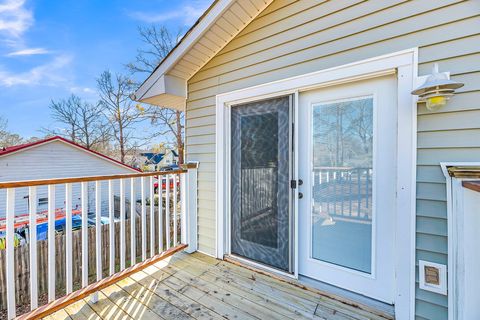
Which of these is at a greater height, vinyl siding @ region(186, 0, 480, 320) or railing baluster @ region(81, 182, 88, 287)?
vinyl siding @ region(186, 0, 480, 320)

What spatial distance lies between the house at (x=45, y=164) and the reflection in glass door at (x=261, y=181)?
32.5 ft

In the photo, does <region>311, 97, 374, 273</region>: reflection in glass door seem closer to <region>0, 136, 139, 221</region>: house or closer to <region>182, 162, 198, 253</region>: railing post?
<region>182, 162, 198, 253</region>: railing post

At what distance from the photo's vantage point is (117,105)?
12.3m

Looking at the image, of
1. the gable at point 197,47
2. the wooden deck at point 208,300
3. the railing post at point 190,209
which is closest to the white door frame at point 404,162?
the wooden deck at point 208,300

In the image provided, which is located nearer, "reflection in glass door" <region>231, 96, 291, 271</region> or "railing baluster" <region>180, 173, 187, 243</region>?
"reflection in glass door" <region>231, 96, 291, 271</region>

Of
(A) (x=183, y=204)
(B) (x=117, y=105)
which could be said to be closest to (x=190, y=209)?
(A) (x=183, y=204)

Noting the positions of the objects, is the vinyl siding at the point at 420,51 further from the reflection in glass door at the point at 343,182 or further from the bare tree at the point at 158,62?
the bare tree at the point at 158,62

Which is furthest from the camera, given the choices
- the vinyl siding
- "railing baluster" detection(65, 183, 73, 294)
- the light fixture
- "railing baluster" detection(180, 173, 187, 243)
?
"railing baluster" detection(180, 173, 187, 243)

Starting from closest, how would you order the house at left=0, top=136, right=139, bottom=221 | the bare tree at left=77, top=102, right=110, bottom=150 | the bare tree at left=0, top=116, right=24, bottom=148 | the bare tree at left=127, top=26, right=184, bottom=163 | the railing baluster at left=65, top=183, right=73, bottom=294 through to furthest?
1. the railing baluster at left=65, top=183, right=73, bottom=294
2. the house at left=0, top=136, right=139, bottom=221
3. the bare tree at left=127, top=26, right=184, bottom=163
4. the bare tree at left=0, top=116, right=24, bottom=148
5. the bare tree at left=77, top=102, right=110, bottom=150

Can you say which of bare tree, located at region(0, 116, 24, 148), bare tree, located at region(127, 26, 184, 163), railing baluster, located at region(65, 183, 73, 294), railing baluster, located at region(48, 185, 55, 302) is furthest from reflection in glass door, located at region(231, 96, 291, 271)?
bare tree, located at region(0, 116, 24, 148)

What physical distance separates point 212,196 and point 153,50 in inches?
370

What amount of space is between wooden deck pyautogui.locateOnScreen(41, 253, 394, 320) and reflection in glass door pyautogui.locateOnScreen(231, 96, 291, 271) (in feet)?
0.95

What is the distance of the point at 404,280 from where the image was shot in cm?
165

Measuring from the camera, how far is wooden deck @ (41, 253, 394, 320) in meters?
1.78
